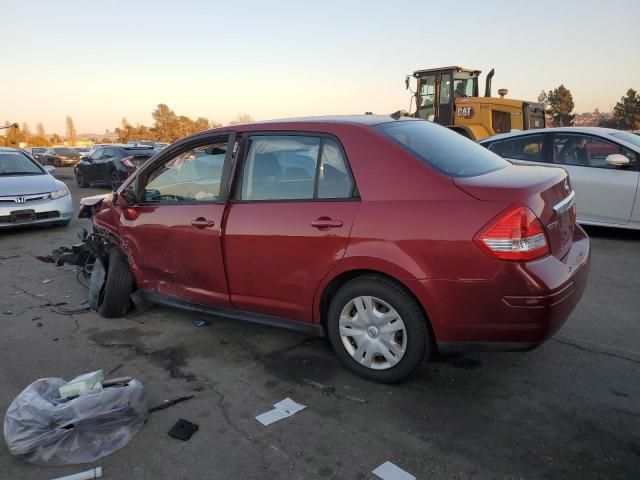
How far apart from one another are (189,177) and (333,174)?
1.41 meters

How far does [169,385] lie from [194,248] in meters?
1.05

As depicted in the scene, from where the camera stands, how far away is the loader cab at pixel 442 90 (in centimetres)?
1384

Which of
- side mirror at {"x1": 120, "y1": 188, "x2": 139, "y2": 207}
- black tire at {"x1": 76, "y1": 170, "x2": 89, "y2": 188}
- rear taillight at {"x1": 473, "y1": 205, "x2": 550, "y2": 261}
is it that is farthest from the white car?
black tire at {"x1": 76, "y1": 170, "x2": 89, "y2": 188}

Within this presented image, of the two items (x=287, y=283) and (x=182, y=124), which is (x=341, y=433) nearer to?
(x=287, y=283)

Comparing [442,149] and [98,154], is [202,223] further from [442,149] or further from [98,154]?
[98,154]

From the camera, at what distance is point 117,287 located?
449 cm

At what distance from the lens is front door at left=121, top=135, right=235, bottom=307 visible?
376 centimetres

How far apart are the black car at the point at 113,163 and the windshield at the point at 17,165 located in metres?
4.76

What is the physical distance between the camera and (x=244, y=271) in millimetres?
3619

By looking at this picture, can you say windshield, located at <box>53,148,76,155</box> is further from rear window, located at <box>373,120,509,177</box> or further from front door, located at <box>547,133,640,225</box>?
rear window, located at <box>373,120,509,177</box>

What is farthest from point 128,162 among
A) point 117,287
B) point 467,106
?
point 117,287

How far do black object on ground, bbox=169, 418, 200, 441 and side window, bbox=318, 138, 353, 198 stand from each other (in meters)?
1.58

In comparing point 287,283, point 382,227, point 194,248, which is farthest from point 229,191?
point 382,227

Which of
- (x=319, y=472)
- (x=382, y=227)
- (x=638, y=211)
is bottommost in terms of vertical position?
(x=319, y=472)
